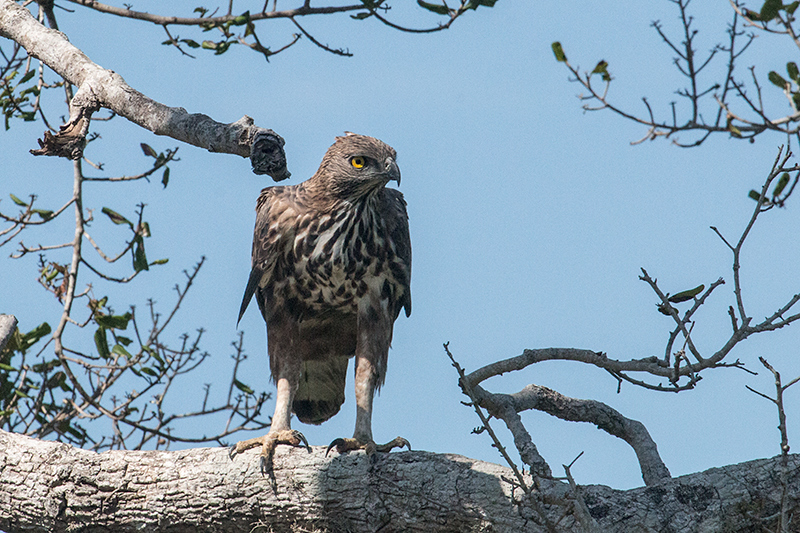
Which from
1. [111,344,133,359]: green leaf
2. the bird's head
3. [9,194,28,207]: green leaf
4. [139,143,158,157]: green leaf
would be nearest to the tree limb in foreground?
[139,143,158,157]: green leaf

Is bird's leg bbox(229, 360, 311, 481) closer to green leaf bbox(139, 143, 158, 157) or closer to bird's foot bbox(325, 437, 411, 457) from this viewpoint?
bird's foot bbox(325, 437, 411, 457)

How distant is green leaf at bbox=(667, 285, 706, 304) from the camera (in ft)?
11.4

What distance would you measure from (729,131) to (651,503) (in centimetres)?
153

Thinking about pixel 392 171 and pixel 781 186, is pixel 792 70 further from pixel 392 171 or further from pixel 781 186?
pixel 392 171

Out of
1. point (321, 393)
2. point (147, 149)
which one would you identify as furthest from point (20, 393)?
point (321, 393)

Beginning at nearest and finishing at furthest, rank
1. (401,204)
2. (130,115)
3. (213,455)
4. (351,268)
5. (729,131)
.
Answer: (729,131)
(130,115)
(213,455)
(351,268)
(401,204)

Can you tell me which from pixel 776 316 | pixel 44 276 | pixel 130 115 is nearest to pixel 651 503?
pixel 776 316

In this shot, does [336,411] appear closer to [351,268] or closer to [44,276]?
[351,268]

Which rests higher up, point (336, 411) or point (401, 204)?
point (401, 204)

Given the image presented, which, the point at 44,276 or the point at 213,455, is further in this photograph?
the point at 44,276

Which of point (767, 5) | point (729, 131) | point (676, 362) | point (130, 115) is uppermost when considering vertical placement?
point (130, 115)

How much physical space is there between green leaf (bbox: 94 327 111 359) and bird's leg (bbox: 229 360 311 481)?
3.49 feet

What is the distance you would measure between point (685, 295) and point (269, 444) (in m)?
2.00

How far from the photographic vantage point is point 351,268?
16.3 ft
